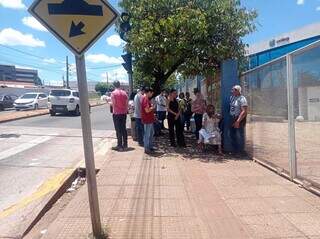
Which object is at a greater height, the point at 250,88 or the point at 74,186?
the point at 250,88

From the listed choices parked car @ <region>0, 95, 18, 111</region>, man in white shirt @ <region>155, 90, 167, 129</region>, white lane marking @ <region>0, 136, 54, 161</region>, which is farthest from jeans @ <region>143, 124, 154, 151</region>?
parked car @ <region>0, 95, 18, 111</region>

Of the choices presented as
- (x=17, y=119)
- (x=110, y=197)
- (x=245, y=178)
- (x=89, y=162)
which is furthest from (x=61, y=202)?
(x=17, y=119)

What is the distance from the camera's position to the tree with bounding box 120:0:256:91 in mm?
12133

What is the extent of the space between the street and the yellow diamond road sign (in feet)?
8.11

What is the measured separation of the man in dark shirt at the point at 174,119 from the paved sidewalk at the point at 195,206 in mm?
3230

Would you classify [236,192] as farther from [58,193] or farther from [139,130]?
[139,130]

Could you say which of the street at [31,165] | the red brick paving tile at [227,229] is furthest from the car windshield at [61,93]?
the red brick paving tile at [227,229]

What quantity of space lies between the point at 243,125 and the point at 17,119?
17458 millimetres

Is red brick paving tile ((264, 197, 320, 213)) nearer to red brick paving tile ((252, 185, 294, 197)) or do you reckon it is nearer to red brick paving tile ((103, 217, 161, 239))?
red brick paving tile ((252, 185, 294, 197))

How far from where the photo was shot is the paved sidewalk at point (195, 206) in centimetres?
572

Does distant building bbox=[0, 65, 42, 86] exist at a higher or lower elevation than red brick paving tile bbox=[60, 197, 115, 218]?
higher

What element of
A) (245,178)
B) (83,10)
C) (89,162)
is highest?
(83,10)

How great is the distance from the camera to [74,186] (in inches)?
357

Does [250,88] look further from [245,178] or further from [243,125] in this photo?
[245,178]
